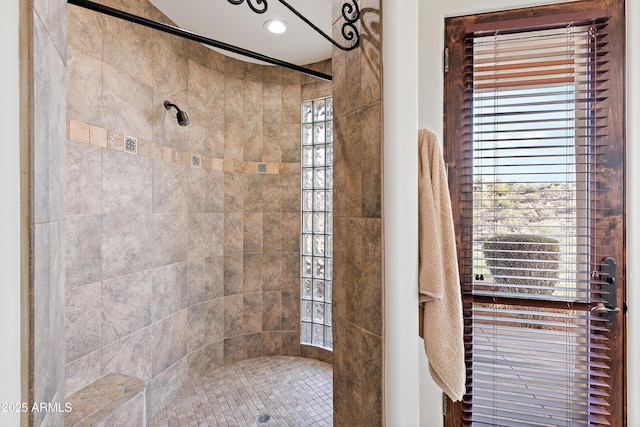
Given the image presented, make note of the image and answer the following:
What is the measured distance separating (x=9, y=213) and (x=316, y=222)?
8.44 feet

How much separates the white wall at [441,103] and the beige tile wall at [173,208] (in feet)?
4.83

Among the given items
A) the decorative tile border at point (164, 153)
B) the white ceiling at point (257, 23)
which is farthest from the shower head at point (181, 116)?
the white ceiling at point (257, 23)

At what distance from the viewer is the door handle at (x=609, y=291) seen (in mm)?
1342

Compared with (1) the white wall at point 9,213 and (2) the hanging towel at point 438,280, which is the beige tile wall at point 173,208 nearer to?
(1) the white wall at point 9,213

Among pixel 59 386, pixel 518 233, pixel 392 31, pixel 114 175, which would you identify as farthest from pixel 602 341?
pixel 114 175

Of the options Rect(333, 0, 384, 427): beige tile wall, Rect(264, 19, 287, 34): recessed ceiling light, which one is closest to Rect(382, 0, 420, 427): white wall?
Rect(333, 0, 384, 427): beige tile wall

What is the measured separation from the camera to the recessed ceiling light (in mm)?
2223

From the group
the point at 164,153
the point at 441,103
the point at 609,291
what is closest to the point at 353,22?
the point at 441,103

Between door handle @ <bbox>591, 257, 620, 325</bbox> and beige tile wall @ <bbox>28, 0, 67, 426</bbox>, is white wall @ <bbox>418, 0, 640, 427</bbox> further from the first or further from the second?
beige tile wall @ <bbox>28, 0, 67, 426</bbox>

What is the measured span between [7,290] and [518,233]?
5.43 ft

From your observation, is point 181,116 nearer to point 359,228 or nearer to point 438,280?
point 359,228

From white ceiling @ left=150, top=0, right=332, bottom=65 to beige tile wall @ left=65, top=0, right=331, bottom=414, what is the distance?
17 centimetres

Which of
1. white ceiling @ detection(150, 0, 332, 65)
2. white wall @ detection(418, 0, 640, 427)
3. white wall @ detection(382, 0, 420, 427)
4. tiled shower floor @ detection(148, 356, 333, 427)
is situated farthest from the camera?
white ceiling @ detection(150, 0, 332, 65)

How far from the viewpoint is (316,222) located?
2.91 m
